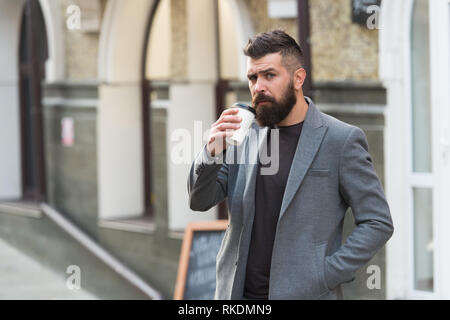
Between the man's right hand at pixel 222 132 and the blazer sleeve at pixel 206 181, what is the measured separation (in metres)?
0.04

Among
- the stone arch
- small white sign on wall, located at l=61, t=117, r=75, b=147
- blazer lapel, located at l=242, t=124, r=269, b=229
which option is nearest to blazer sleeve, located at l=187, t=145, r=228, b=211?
blazer lapel, located at l=242, t=124, r=269, b=229

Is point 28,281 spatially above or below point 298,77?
below

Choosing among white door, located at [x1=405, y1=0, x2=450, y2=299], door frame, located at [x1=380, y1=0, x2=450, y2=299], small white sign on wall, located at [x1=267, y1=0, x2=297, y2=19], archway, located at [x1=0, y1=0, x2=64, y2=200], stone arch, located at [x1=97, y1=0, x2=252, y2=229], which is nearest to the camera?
white door, located at [x1=405, y1=0, x2=450, y2=299]

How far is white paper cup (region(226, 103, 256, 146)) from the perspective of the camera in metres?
3.19

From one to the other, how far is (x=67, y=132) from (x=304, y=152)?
904 centimetres

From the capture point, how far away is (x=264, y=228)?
3324 mm

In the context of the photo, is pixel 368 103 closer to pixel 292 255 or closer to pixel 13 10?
pixel 292 255

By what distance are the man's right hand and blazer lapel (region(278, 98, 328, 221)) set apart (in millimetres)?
249
